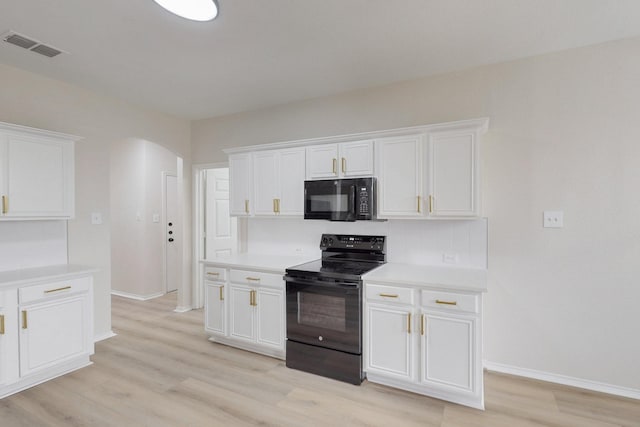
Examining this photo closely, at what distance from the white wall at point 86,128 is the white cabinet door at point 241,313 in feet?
4.96

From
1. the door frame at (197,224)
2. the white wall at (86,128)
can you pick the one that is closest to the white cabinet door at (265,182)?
the door frame at (197,224)

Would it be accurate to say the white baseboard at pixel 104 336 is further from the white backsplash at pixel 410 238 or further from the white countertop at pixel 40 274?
the white backsplash at pixel 410 238

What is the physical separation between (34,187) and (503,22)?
3.90 m

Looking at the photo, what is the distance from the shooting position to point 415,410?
7.58 ft

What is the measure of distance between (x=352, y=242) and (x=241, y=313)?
130 cm

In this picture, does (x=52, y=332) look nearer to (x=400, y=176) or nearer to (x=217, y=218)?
(x=217, y=218)

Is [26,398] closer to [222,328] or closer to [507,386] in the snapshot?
[222,328]

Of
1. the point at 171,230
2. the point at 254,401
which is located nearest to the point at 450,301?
the point at 254,401

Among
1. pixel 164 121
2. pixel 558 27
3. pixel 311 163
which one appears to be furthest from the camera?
pixel 164 121

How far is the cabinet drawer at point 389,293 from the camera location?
8.14 feet

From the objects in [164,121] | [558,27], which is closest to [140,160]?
[164,121]

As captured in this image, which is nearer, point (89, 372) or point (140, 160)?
point (89, 372)

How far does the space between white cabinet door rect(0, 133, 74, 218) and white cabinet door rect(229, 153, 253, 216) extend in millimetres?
1491

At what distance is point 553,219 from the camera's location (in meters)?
2.67
